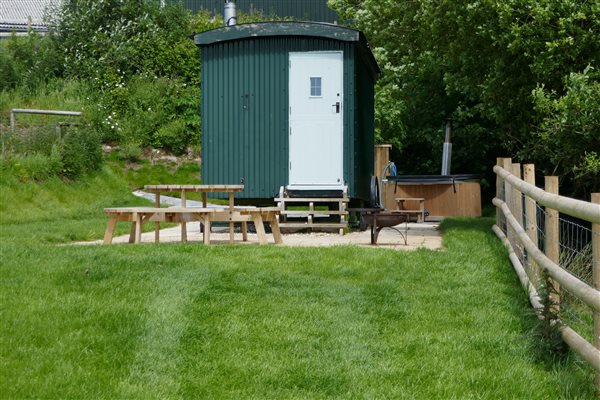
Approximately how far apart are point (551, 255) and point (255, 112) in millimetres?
9060

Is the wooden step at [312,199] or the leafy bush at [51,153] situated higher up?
the leafy bush at [51,153]

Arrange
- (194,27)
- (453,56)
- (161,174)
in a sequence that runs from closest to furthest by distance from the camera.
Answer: (453,56) → (161,174) → (194,27)

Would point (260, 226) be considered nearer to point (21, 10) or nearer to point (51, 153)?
point (51, 153)

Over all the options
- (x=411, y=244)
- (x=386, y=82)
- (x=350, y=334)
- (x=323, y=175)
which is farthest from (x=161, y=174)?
(x=350, y=334)

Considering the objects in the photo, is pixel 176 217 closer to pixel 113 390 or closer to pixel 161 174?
pixel 113 390

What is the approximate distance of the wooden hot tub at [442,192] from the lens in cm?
2095

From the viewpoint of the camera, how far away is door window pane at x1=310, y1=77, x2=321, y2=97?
51.0 ft

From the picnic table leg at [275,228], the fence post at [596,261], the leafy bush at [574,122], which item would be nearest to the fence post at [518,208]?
the picnic table leg at [275,228]

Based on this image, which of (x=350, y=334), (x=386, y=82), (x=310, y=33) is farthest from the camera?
(x=386, y=82)

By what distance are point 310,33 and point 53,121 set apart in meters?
8.09

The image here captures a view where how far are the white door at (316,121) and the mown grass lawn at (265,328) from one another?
5352 mm

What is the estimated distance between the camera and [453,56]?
680 inches

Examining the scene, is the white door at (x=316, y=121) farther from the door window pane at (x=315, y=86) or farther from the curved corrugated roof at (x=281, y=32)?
the curved corrugated roof at (x=281, y=32)

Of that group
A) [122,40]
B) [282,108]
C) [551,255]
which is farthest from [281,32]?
[122,40]
